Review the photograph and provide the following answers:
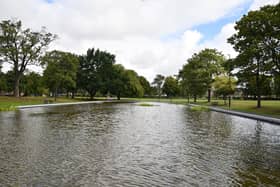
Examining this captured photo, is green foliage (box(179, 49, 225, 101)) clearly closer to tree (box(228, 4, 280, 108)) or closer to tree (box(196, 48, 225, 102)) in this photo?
tree (box(196, 48, 225, 102))

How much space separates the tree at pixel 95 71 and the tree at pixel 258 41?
47.4 meters

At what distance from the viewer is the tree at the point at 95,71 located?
71.9 m

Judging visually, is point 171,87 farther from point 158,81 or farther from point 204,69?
point 204,69

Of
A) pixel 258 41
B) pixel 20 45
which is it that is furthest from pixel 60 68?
pixel 258 41

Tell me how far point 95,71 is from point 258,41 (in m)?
54.4

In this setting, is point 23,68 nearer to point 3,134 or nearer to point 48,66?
point 48,66

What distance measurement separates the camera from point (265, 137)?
11.9 m

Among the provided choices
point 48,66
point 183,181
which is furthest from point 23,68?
point 183,181

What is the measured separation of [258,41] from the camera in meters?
26.6

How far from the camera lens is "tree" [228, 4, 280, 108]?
25.8 meters

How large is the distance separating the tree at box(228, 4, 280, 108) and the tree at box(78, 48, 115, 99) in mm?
47364

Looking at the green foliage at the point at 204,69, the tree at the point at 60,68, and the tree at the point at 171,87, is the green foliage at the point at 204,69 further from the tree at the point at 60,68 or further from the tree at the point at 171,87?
the tree at the point at 171,87

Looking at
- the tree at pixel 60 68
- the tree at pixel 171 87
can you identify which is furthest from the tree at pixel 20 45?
the tree at pixel 171 87

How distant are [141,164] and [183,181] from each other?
5.62ft
